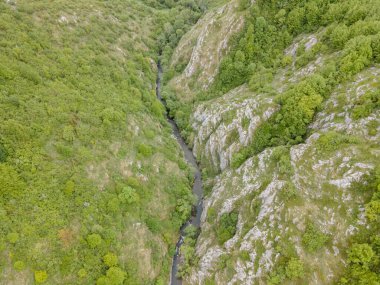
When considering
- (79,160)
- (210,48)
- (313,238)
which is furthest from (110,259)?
(210,48)

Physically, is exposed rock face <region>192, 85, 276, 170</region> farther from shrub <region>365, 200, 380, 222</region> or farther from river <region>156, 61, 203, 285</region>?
shrub <region>365, 200, 380, 222</region>

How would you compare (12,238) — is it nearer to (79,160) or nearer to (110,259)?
(110,259)

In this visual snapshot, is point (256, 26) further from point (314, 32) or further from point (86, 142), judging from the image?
point (86, 142)

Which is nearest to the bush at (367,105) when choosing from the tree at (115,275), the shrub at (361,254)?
the shrub at (361,254)

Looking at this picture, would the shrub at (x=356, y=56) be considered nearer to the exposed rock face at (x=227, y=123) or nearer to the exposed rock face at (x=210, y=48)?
the exposed rock face at (x=227, y=123)

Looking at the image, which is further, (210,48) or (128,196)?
(210,48)

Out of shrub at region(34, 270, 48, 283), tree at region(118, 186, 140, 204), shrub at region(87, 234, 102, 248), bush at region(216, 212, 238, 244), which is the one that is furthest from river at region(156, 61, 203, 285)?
shrub at region(34, 270, 48, 283)
